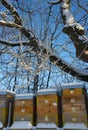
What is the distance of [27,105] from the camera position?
3.70 meters

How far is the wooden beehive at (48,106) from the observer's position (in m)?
3.45

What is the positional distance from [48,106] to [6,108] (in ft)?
2.53

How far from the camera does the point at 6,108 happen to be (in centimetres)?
378

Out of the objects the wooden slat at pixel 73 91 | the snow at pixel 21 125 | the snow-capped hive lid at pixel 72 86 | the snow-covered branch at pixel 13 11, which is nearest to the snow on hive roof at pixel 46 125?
the snow at pixel 21 125

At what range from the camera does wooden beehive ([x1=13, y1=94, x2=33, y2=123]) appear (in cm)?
364

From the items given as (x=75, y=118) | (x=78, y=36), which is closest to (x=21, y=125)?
(x=75, y=118)

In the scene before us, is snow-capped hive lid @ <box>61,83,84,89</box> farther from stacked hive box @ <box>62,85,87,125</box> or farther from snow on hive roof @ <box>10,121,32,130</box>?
snow on hive roof @ <box>10,121,32,130</box>

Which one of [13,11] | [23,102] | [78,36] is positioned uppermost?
[13,11]

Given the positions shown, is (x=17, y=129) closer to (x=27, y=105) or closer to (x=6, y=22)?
(x=27, y=105)

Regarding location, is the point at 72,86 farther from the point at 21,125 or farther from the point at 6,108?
the point at 6,108

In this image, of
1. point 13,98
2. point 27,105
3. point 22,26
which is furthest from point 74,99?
point 22,26

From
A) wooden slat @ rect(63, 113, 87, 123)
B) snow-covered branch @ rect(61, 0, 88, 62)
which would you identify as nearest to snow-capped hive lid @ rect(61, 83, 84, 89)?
wooden slat @ rect(63, 113, 87, 123)

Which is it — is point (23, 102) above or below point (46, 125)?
above

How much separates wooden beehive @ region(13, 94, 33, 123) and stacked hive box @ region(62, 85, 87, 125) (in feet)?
1.93
